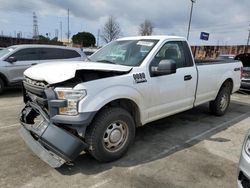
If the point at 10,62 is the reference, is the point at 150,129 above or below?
below

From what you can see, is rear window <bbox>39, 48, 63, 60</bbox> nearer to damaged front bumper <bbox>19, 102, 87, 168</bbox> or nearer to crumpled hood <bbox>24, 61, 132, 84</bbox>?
crumpled hood <bbox>24, 61, 132, 84</bbox>

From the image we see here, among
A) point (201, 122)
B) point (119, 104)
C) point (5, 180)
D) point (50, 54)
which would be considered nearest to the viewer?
point (5, 180)

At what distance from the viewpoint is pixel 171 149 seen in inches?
177

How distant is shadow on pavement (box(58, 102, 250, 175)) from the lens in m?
3.86

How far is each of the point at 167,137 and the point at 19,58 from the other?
647cm

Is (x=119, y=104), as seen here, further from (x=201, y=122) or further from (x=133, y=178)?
(x=201, y=122)

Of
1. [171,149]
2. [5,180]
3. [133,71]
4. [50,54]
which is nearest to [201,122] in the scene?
[171,149]

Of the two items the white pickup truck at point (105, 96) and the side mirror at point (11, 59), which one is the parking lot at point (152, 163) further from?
the side mirror at point (11, 59)

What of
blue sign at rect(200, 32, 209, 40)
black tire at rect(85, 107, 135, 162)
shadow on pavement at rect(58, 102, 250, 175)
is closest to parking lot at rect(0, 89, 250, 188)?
shadow on pavement at rect(58, 102, 250, 175)

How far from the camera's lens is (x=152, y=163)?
395 centimetres

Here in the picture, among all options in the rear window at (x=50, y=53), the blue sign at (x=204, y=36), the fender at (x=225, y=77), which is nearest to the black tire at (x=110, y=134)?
the fender at (x=225, y=77)

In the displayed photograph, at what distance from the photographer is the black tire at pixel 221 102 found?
6.60 meters

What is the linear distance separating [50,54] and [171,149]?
7.01 metres

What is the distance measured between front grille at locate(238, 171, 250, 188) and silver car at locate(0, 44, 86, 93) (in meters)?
8.16
